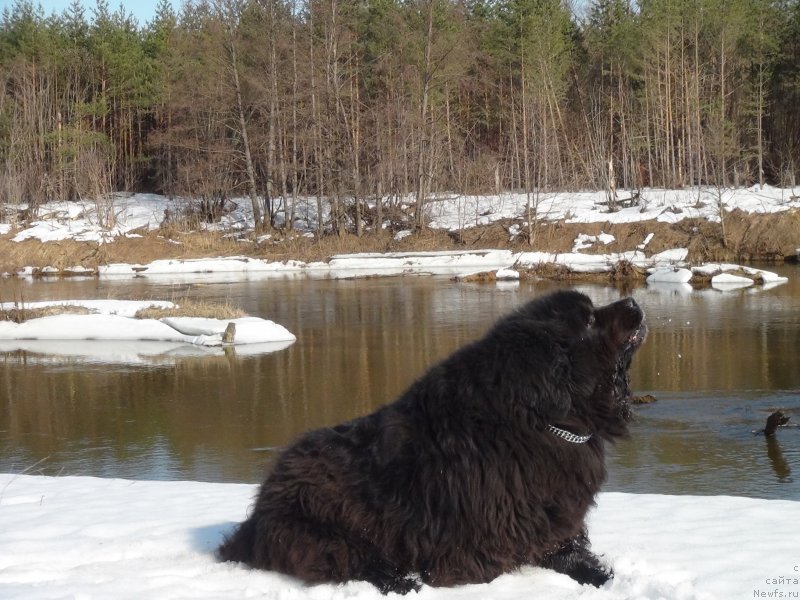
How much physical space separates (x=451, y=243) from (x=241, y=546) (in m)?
39.2

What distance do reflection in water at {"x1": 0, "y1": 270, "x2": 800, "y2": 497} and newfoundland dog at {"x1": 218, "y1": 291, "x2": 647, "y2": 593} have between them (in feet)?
9.83

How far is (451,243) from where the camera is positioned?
43031 millimetres

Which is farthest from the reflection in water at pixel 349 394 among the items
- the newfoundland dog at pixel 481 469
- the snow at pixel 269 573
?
the newfoundland dog at pixel 481 469

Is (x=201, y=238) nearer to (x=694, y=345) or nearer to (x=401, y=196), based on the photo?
(x=401, y=196)

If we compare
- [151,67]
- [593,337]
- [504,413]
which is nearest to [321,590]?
[504,413]

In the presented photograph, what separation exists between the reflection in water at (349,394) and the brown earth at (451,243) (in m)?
13.2

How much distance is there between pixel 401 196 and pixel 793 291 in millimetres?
24388

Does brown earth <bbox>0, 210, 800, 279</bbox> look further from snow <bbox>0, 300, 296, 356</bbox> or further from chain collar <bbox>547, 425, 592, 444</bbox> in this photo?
chain collar <bbox>547, 425, 592, 444</bbox>

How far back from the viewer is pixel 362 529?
3.77 meters

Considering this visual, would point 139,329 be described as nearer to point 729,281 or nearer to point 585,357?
point 585,357

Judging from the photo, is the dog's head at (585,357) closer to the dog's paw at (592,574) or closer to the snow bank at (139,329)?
the dog's paw at (592,574)

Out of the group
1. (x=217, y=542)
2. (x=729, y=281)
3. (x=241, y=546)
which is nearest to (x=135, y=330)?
(x=217, y=542)

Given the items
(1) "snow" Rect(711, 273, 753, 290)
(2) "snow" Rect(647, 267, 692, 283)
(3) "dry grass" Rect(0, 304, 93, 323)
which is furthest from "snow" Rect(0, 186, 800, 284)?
(3) "dry grass" Rect(0, 304, 93, 323)

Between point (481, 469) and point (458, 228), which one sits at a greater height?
point (458, 228)
